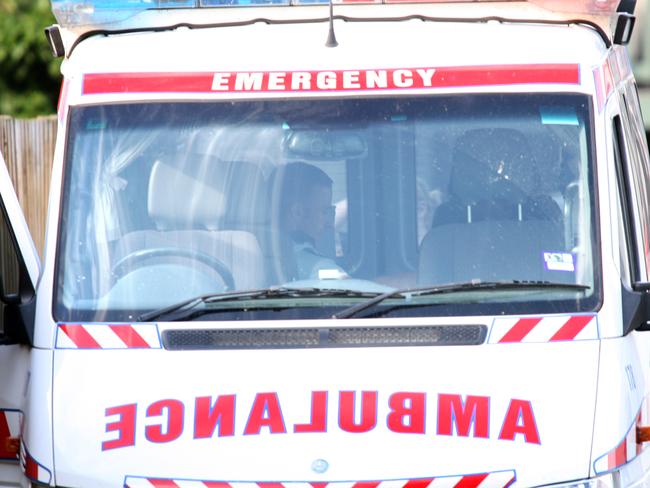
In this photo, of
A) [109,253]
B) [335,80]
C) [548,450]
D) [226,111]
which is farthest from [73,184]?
[548,450]

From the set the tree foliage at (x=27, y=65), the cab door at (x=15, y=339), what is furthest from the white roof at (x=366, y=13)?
the tree foliage at (x=27, y=65)

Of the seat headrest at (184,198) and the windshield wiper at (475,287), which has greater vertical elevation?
the seat headrest at (184,198)

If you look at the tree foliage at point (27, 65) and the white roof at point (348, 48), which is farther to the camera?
the tree foliage at point (27, 65)

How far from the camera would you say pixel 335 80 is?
4.69 m

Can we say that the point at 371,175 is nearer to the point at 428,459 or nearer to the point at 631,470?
the point at 428,459

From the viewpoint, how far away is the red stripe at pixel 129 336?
4.37 meters

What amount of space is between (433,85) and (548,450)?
1.34 metres

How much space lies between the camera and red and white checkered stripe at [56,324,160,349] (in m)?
4.37

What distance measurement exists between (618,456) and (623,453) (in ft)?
0.13

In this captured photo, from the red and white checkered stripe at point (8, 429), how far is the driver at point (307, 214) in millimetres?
1214

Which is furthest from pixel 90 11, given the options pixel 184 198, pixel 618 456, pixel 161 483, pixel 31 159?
pixel 31 159

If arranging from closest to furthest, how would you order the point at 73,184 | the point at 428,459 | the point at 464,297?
the point at 428,459, the point at 464,297, the point at 73,184

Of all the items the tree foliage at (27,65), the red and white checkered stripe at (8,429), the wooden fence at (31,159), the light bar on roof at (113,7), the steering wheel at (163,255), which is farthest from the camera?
the tree foliage at (27,65)

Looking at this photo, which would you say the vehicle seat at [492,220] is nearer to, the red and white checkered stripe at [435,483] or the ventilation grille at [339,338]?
the ventilation grille at [339,338]
